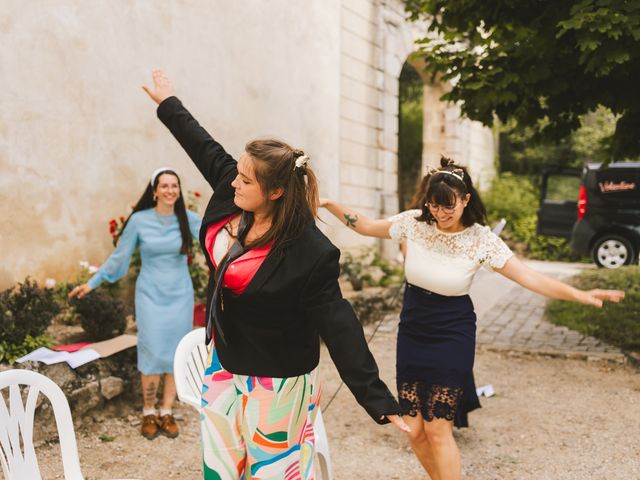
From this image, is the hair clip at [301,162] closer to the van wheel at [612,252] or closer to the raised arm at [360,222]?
the raised arm at [360,222]

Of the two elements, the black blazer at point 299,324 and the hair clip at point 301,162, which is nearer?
the black blazer at point 299,324

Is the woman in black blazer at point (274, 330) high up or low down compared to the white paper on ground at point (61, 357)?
up

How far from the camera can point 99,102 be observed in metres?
6.18

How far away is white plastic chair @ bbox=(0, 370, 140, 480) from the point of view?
2.32m

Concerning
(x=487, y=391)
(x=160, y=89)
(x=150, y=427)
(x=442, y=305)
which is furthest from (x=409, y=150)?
(x=160, y=89)

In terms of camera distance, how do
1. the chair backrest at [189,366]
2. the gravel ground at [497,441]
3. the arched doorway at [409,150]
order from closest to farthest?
the chair backrest at [189,366], the gravel ground at [497,441], the arched doorway at [409,150]

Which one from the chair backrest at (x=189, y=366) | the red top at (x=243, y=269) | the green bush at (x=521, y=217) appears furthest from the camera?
the green bush at (x=521, y=217)

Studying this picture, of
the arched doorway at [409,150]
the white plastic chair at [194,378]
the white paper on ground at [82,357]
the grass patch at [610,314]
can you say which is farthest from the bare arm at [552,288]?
the arched doorway at [409,150]

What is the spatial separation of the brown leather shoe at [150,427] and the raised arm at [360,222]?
205 cm

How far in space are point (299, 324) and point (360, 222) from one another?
186cm

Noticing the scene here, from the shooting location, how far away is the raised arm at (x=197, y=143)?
2484 mm

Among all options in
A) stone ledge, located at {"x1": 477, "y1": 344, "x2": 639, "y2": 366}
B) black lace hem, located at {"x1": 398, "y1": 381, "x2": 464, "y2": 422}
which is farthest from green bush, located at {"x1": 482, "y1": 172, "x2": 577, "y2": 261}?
black lace hem, located at {"x1": 398, "y1": 381, "x2": 464, "y2": 422}

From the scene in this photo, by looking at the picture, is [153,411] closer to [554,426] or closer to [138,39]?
[554,426]

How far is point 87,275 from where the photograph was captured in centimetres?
596
